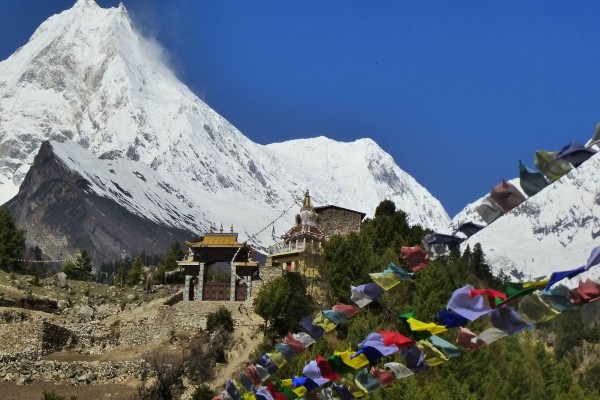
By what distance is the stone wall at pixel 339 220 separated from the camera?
59688mm

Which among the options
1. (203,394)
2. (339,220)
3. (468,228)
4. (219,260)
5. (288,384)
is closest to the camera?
(468,228)

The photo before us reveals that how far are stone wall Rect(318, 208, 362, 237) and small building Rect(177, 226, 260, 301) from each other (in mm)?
8851

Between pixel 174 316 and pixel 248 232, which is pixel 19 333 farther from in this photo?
pixel 248 232

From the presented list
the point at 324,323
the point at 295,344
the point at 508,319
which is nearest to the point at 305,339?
the point at 295,344

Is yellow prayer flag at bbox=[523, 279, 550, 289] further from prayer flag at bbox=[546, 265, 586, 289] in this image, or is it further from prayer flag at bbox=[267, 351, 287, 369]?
prayer flag at bbox=[267, 351, 287, 369]

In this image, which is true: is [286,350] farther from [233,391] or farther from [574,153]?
[574,153]

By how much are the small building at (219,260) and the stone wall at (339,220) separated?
8851 millimetres

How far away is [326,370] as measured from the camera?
14805 millimetres

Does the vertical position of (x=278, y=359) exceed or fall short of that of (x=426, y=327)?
it exceeds it

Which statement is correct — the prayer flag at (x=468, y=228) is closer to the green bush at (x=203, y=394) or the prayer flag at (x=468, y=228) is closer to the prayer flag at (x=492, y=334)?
the prayer flag at (x=492, y=334)

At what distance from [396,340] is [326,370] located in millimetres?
2453

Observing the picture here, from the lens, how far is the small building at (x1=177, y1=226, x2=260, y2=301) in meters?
49.5

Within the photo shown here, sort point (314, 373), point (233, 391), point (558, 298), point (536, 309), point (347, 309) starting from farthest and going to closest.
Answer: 1. point (233, 391)
2. point (314, 373)
3. point (347, 309)
4. point (536, 309)
5. point (558, 298)

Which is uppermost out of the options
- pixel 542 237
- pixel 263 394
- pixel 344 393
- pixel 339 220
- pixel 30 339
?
pixel 542 237
